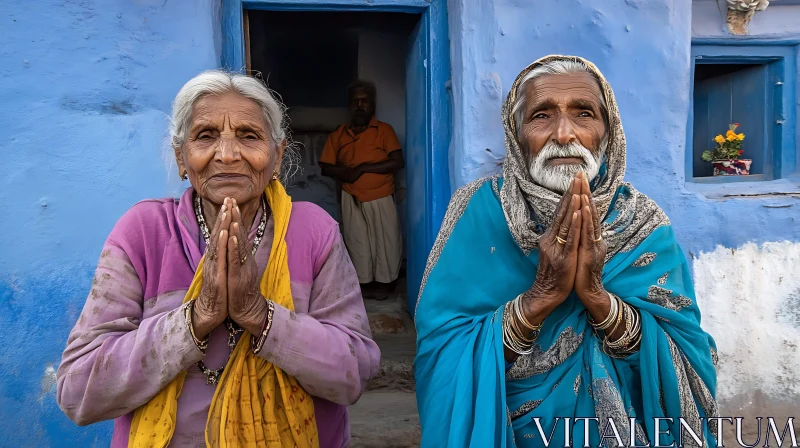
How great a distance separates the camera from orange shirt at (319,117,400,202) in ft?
19.3

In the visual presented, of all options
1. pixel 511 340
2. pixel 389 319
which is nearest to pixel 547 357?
pixel 511 340

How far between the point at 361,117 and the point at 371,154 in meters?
0.40

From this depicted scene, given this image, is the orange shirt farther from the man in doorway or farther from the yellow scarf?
the yellow scarf

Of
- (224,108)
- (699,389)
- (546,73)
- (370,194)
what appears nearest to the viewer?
(224,108)

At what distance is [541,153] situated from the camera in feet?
7.13

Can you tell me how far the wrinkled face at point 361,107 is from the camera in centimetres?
597

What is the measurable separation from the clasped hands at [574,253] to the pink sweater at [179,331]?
63 centimetres

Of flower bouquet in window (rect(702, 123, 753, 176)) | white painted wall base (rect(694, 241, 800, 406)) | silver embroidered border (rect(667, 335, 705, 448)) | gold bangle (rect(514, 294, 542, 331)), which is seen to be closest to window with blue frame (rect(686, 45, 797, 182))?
flower bouquet in window (rect(702, 123, 753, 176))

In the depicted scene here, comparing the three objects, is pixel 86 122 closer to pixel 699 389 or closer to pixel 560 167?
pixel 560 167

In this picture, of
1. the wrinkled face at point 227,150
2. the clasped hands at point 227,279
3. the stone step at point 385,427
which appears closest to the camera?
the clasped hands at point 227,279

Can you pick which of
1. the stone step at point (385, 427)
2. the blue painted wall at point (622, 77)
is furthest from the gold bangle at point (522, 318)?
the stone step at point (385, 427)

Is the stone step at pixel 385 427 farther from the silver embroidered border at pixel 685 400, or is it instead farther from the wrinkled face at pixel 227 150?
the wrinkled face at pixel 227 150

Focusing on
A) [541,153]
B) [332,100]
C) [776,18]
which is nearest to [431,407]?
[541,153]

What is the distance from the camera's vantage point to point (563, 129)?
2135 millimetres
